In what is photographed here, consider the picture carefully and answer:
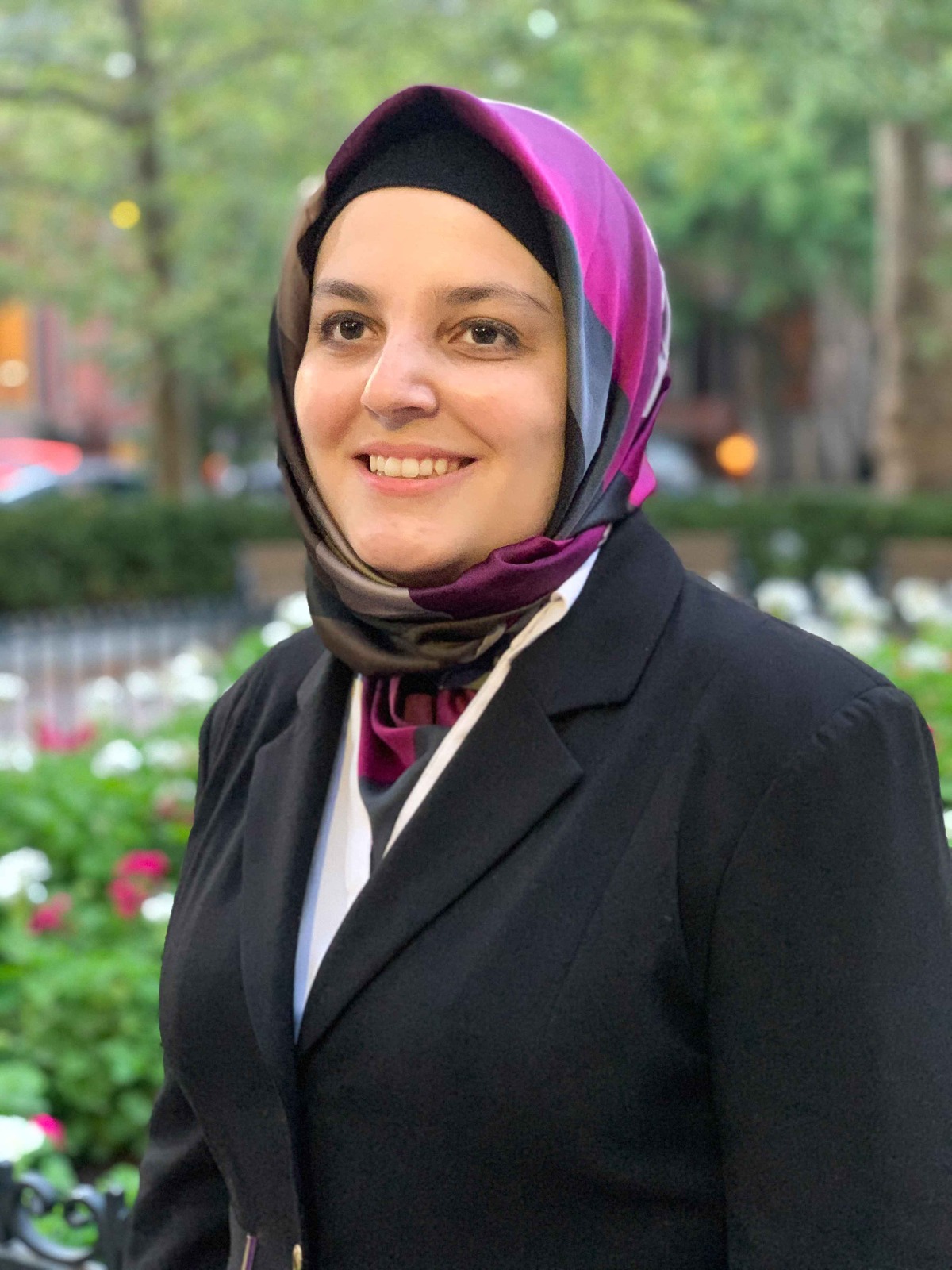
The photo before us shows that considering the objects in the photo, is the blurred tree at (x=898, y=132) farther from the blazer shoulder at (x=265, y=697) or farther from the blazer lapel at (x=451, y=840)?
the blazer lapel at (x=451, y=840)

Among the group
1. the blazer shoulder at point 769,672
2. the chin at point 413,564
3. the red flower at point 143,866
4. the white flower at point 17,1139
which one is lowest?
the red flower at point 143,866

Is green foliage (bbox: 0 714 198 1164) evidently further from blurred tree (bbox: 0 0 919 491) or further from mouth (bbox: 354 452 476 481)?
blurred tree (bbox: 0 0 919 491)

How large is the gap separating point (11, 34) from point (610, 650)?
1358 cm

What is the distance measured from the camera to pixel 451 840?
154 cm

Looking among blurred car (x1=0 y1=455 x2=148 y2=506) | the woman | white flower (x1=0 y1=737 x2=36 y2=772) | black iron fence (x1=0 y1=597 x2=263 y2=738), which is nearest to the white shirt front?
the woman

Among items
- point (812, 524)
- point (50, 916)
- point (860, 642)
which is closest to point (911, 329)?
point (812, 524)

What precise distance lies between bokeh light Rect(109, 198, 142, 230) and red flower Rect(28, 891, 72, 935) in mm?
11090

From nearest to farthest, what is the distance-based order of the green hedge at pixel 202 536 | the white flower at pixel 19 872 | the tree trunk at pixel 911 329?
the white flower at pixel 19 872, the green hedge at pixel 202 536, the tree trunk at pixel 911 329

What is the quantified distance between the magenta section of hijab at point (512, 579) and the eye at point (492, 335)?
20 cm

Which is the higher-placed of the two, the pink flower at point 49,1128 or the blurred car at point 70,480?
the pink flower at point 49,1128

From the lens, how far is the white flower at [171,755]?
538cm

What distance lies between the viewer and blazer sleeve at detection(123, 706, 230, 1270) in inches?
73.2

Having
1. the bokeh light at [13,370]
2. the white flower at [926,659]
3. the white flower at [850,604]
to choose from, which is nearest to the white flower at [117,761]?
the white flower at [926,659]

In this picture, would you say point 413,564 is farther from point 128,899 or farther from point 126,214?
point 126,214
